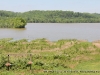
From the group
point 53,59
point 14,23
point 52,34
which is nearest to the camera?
point 53,59

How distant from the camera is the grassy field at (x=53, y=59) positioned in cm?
1372

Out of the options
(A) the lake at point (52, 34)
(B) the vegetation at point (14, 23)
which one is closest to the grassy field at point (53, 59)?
(A) the lake at point (52, 34)

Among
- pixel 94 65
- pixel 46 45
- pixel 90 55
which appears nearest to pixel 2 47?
pixel 46 45

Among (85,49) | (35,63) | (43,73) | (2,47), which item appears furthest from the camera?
(2,47)

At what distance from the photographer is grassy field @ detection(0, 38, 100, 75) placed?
13.7 m

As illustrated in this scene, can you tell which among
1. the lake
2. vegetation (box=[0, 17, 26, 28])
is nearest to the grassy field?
the lake

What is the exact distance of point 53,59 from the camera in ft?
55.8

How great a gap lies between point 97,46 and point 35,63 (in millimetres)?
8895

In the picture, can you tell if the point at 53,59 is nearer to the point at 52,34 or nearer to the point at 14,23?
the point at 52,34

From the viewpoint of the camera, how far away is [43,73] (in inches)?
524

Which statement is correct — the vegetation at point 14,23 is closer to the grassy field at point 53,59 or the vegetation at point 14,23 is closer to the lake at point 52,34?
the lake at point 52,34

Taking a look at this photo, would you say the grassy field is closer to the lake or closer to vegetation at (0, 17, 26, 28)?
the lake

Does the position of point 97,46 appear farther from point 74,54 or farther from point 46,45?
point 46,45

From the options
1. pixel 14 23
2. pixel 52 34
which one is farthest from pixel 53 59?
pixel 14 23
